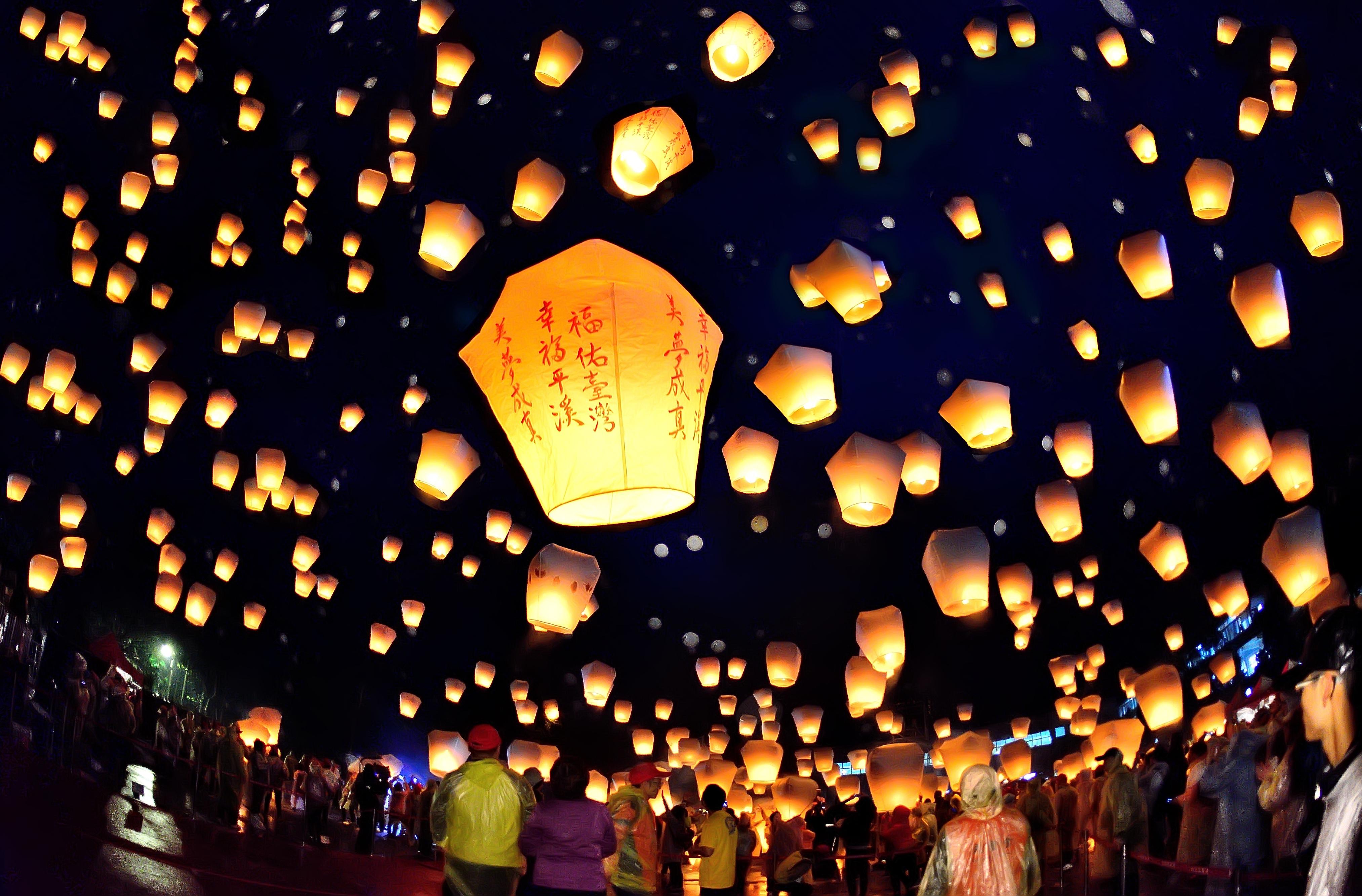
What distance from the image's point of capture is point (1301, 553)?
729 cm

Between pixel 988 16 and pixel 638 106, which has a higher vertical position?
pixel 988 16

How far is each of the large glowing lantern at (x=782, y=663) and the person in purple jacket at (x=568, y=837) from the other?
1089 centimetres

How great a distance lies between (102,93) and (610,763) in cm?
1954

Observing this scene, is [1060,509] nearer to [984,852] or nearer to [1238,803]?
[1238,803]

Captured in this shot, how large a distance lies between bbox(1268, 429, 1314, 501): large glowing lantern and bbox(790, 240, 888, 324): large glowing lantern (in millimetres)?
3291

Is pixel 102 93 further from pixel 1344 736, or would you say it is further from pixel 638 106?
pixel 1344 736

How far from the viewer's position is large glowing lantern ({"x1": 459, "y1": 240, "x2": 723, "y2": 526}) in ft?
15.7

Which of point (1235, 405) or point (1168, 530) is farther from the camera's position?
point (1168, 530)

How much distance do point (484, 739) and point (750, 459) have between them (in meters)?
4.17

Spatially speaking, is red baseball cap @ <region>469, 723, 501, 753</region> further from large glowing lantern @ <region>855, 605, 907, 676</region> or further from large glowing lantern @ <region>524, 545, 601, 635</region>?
large glowing lantern @ <region>855, 605, 907, 676</region>

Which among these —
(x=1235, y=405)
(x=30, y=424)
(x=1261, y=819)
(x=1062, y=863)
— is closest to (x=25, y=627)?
(x=30, y=424)

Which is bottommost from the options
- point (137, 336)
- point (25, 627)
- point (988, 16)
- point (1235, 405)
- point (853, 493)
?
point (25, 627)

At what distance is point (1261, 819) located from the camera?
18.2 ft

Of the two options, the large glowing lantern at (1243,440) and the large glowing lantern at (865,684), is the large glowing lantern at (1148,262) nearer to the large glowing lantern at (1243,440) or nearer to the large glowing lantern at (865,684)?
the large glowing lantern at (1243,440)
